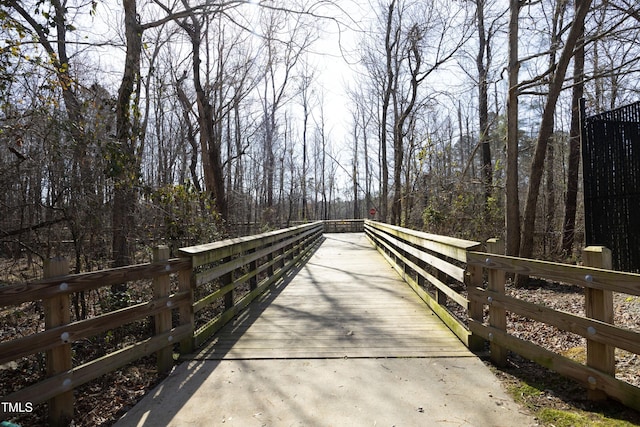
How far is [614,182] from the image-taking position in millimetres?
6840

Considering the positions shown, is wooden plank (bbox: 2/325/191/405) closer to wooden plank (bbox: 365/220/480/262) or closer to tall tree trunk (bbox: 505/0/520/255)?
wooden plank (bbox: 365/220/480/262)

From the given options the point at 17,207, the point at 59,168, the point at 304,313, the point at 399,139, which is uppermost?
the point at 399,139

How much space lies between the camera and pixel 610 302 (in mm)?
2527

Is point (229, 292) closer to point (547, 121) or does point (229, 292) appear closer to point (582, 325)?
point (582, 325)

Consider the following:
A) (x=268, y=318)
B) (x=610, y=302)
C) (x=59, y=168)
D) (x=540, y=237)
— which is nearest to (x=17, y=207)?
(x=59, y=168)

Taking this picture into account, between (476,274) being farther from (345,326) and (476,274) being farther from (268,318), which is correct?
(268,318)

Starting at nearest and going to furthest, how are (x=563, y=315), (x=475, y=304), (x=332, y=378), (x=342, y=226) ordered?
(x=563, y=315), (x=332, y=378), (x=475, y=304), (x=342, y=226)

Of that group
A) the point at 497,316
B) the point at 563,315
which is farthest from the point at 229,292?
the point at 563,315

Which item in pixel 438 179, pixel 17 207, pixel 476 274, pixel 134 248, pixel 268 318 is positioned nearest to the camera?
pixel 476 274

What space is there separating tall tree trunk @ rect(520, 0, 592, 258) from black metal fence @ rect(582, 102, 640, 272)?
687mm

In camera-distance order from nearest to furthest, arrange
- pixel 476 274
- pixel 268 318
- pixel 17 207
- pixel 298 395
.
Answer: pixel 298 395, pixel 476 274, pixel 17 207, pixel 268 318

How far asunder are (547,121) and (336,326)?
5.82 meters

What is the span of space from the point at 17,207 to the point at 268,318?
11.0 ft

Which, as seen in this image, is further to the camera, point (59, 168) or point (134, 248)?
point (134, 248)
